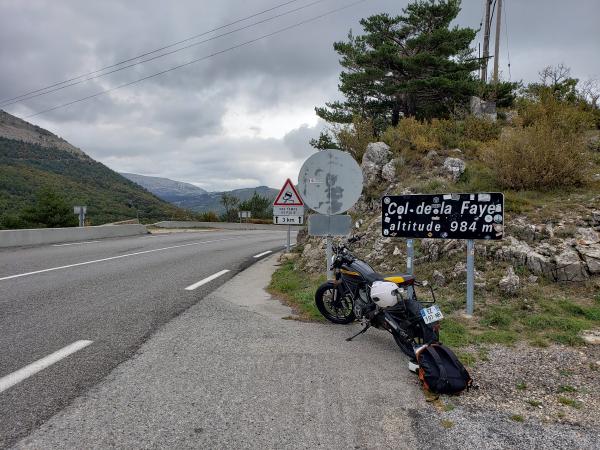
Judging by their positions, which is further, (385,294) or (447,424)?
(385,294)

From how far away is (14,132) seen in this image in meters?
143

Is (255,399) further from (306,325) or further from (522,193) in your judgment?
(522,193)

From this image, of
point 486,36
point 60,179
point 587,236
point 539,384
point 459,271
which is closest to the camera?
point 539,384

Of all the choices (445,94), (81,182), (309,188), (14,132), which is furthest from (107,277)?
(14,132)

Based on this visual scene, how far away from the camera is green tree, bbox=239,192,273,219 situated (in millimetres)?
64219

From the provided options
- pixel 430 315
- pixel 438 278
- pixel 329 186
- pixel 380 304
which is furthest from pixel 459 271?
pixel 430 315

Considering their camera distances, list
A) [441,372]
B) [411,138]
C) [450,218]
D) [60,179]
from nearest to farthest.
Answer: [441,372] < [450,218] < [411,138] < [60,179]

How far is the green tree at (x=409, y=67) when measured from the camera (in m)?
16.5

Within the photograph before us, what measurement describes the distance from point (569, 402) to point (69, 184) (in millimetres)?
115737

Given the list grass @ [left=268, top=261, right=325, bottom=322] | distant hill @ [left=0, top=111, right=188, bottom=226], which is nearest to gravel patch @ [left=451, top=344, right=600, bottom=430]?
grass @ [left=268, top=261, right=325, bottom=322]

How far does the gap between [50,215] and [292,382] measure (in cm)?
5434

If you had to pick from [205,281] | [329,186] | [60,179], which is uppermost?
[60,179]

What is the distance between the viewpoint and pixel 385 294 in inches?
169

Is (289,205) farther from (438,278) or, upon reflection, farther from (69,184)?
(69,184)
